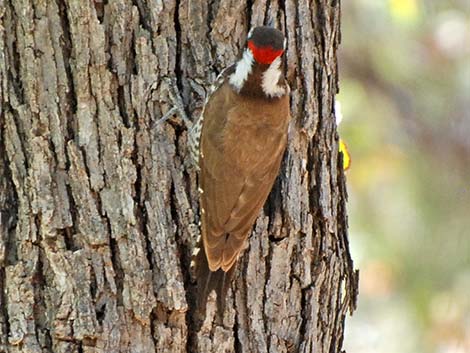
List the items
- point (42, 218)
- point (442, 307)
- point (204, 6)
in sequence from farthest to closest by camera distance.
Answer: point (442, 307)
point (204, 6)
point (42, 218)

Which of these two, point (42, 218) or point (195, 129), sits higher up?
point (195, 129)

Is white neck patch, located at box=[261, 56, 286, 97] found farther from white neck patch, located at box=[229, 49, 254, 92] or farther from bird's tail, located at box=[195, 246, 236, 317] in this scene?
bird's tail, located at box=[195, 246, 236, 317]

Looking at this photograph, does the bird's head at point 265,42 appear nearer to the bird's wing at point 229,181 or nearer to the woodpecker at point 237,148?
the woodpecker at point 237,148

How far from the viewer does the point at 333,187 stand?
3922 mm

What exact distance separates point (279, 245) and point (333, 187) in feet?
1.09

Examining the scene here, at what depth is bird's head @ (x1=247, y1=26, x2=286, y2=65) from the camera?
3594mm

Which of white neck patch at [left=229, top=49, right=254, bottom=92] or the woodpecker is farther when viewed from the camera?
white neck patch at [left=229, top=49, right=254, bottom=92]

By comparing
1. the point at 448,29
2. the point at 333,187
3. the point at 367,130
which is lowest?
the point at 333,187

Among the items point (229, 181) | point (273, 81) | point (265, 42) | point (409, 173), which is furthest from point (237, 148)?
point (409, 173)

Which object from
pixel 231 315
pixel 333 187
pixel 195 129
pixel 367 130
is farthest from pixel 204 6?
pixel 367 130

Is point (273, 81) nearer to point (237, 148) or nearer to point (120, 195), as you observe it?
point (237, 148)

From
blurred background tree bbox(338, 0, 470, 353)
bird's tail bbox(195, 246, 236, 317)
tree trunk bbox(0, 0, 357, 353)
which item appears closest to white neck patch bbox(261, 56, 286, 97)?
tree trunk bbox(0, 0, 357, 353)

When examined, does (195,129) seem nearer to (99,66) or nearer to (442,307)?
(99,66)

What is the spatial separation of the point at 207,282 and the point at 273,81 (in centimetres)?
88
